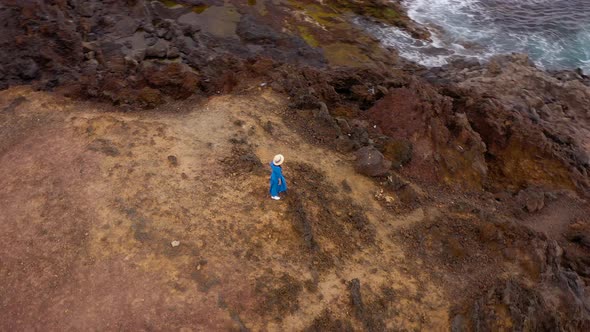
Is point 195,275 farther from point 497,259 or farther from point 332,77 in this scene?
point 332,77

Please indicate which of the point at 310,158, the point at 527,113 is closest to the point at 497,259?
the point at 310,158

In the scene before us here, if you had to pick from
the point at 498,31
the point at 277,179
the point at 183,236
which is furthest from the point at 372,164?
the point at 498,31

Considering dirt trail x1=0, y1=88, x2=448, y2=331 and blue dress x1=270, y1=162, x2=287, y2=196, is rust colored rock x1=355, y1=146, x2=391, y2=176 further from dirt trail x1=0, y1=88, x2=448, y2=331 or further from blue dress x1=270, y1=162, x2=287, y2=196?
blue dress x1=270, y1=162, x2=287, y2=196

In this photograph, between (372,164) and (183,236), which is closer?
(183,236)

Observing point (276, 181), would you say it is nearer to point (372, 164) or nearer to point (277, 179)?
point (277, 179)

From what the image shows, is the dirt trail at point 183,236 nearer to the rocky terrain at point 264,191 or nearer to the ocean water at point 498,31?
the rocky terrain at point 264,191

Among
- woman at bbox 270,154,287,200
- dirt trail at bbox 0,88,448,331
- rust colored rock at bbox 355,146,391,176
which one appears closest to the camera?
dirt trail at bbox 0,88,448,331

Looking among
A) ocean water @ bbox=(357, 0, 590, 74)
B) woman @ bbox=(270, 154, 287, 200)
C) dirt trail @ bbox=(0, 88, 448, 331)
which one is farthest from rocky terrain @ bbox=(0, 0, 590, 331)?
ocean water @ bbox=(357, 0, 590, 74)
